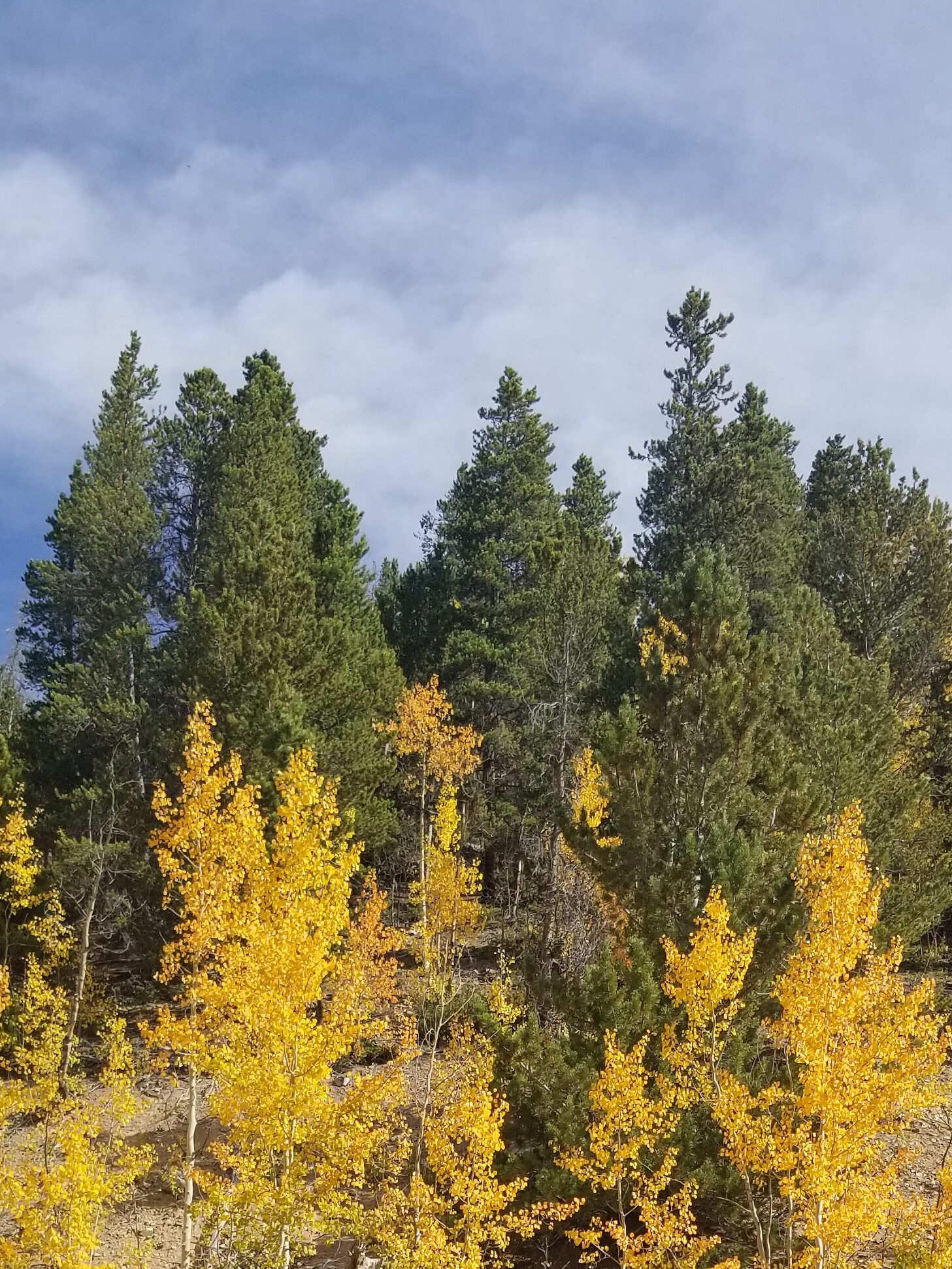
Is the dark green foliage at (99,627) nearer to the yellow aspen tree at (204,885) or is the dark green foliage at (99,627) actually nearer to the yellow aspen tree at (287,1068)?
the yellow aspen tree at (204,885)

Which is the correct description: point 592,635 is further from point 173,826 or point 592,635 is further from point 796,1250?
point 796,1250

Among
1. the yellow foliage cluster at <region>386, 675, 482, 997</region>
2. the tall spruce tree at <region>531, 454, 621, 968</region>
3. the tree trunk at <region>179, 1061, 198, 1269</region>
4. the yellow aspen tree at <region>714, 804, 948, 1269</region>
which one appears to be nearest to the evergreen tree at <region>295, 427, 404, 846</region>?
the yellow foliage cluster at <region>386, 675, 482, 997</region>

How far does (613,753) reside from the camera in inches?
584

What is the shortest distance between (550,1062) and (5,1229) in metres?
11.7

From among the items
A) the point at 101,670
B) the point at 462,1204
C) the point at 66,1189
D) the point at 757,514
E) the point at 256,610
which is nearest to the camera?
the point at 66,1189

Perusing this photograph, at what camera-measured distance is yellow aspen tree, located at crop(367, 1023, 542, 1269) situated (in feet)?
37.4

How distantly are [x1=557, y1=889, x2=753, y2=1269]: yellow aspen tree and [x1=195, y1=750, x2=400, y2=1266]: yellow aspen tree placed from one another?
3.27 m

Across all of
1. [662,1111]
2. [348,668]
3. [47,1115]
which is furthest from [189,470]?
[662,1111]

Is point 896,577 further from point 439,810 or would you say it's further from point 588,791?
point 439,810

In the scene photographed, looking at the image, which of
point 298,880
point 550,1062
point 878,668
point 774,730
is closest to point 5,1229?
point 298,880

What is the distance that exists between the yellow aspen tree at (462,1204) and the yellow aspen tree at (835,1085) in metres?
2.96

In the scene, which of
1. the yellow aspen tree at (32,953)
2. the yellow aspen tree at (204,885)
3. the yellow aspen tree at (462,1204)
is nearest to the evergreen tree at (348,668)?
the yellow aspen tree at (204,885)

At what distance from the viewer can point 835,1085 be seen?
10.2 meters

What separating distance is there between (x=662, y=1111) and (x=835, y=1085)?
7.21 ft
